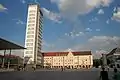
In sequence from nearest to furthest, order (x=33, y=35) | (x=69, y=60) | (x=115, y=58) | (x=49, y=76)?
(x=49, y=76) → (x=115, y=58) → (x=33, y=35) → (x=69, y=60)

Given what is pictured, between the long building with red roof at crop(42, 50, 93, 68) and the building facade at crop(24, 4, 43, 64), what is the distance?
3446 centimetres

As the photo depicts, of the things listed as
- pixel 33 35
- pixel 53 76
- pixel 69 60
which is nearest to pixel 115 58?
pixel 33 35

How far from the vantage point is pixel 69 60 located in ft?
520

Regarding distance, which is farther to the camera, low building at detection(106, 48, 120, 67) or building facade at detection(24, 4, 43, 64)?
building facade at detection(24, 4, 43, 64)

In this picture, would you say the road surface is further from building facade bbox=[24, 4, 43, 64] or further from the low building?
building facade bbox=[24, 4, 43, 64]

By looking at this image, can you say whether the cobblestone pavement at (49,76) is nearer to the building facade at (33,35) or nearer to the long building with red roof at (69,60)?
the building facade at (33,35)

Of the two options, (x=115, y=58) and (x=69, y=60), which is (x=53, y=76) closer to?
(x=115, y=58)

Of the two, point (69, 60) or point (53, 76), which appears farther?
point (69, 60)

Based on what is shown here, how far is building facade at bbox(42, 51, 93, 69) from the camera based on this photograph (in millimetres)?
156000

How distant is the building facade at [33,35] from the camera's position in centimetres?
11938

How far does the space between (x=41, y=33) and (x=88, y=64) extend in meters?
48.3

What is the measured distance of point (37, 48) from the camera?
123m

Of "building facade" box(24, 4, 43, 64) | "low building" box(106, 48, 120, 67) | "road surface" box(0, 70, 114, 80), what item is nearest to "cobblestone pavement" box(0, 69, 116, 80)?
"road surface" box(0, 70, 114, 80)

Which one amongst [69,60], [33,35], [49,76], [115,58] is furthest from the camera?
[69,60]
